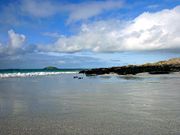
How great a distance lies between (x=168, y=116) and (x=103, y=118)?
2.50 meters

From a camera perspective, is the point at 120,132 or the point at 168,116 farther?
the point at 168,116

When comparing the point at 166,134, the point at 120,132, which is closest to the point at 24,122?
the point at 120,132

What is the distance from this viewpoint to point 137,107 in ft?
44.6

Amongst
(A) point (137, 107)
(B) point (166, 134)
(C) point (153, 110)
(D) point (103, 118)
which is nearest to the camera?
(B) point (166, 134)

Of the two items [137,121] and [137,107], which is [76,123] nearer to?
[137,121]

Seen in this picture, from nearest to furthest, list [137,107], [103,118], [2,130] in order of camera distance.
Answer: [2,130]
[103,118]
[137,107]

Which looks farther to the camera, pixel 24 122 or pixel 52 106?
pixel 52 106

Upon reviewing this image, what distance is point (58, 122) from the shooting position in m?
10.4

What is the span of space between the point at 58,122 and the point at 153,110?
4523 millimetres

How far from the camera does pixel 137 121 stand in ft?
33.8

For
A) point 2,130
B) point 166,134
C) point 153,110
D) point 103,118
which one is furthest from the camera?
point 153,110

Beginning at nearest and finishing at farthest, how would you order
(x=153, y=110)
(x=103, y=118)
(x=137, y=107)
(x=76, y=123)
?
(x=76, y=123)
(x=103, y=118)
(x=153, y=110)
(x=137, y=107)

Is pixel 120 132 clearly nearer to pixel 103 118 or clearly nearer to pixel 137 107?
pixel 103 118

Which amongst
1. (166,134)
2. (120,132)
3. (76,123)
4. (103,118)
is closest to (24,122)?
(76,123)
